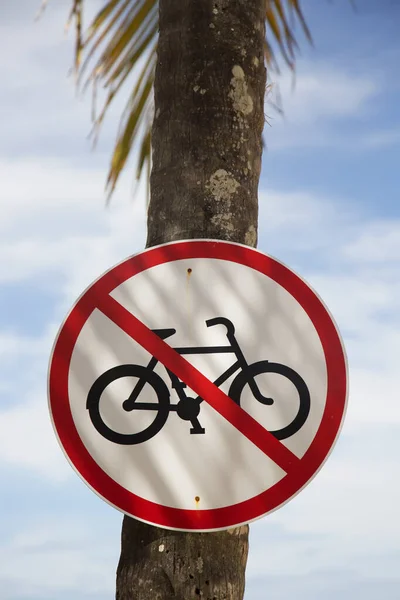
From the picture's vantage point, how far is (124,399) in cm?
194

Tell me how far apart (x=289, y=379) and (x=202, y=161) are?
0.63m

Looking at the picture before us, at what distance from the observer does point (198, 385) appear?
192 centimetres

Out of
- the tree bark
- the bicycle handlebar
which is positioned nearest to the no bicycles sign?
the bicycle handlebar

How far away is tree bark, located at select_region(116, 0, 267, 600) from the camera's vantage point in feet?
6.25

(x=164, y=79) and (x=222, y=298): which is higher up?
(x=164, y=79)

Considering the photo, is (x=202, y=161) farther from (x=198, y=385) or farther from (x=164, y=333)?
(x=198, y=385)

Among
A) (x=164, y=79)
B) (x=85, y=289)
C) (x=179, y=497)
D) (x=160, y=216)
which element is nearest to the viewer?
(x=179, y=497)

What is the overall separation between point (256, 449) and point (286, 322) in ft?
1.01

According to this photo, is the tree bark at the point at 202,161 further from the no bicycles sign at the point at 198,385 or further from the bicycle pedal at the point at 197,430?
the bicycle pedal at the point at 197,430

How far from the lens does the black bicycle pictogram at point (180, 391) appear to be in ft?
6.27

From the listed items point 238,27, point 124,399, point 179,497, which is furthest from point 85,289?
point 238,27

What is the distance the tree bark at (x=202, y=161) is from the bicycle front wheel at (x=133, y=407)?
8.5 inches

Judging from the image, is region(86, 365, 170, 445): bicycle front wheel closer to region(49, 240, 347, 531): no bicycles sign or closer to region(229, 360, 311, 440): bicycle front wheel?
region(49, 240, 347, 531): no bicycles sign

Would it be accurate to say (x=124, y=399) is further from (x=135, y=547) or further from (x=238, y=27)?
(x=238, y=27)
